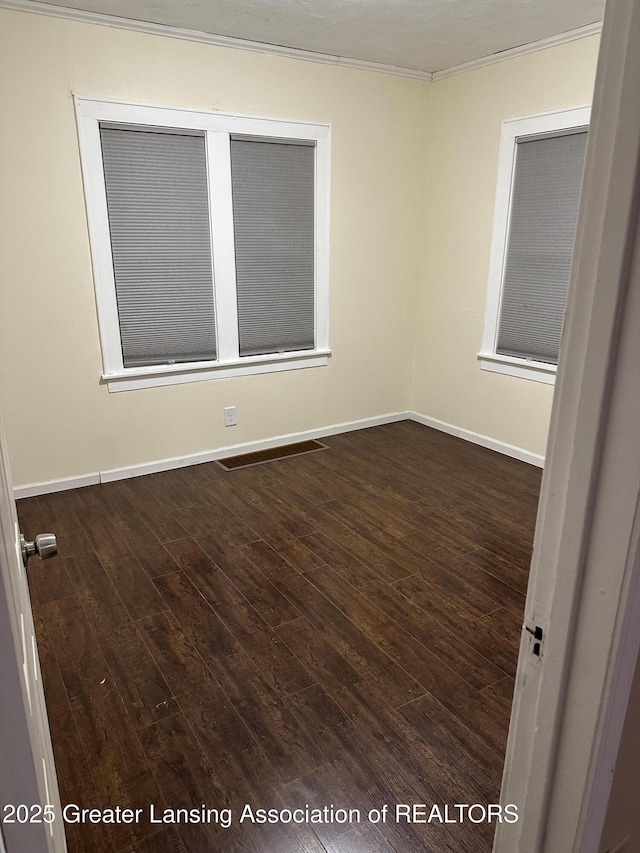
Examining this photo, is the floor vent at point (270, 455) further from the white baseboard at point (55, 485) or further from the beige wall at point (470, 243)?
the beige wall at point (470, 243)

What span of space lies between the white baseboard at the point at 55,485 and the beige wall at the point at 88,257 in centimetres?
4

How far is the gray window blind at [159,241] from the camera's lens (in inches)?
133

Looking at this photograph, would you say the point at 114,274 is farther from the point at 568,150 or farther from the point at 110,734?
the point at 568,150

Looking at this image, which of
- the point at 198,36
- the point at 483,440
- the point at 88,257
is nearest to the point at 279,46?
the point at 198,36

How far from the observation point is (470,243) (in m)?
4.21

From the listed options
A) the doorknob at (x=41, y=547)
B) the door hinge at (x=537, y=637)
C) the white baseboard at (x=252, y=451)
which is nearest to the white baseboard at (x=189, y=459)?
the white baseboard at (x=252, y=451)

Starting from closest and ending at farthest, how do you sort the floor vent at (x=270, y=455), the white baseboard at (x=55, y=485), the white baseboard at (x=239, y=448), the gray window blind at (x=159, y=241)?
the gray window blind at (x=159, y=241) < the white baseboard at (x=55, y=485) < the white baseboard at (x=239, y=448) < the floor vent at (x=270, y=455)

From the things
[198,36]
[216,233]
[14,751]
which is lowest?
[14,751]

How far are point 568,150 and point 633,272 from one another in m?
3.45

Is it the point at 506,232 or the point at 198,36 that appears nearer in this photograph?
the point at 198,36

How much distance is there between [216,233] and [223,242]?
0.23 feet

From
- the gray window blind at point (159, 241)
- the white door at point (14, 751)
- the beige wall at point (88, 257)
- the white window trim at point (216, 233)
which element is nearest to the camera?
the white door at point (14, 751)

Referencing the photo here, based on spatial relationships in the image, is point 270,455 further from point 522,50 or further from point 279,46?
point 522,50

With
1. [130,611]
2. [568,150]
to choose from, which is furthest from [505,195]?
[130,611]
